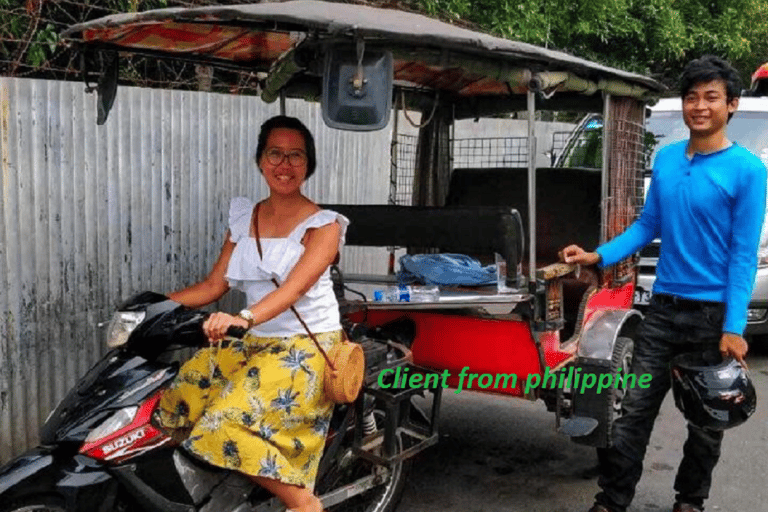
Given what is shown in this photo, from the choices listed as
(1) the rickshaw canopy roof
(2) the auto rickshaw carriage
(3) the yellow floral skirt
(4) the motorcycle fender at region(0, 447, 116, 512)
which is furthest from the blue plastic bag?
(4) the motorcycle fender at region(0, 447, 116, 512)

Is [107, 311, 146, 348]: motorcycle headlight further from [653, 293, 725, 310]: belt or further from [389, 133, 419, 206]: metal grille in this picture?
[389, 133, 419, 206]: metal grille

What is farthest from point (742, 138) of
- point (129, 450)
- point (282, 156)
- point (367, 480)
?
point (129, 450)

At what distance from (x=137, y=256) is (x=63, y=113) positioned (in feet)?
2.94

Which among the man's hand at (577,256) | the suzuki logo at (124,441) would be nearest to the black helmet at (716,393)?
the man's hand at (577,256)

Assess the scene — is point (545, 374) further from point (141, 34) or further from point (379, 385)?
point (141, 34)

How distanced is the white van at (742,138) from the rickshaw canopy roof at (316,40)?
3097mm

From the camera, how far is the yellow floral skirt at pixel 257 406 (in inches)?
109

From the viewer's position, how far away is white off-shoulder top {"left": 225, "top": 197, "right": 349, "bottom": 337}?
2.96 m

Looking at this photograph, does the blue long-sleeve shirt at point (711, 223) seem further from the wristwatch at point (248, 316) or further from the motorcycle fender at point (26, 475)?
the motorcycle fender at point (26, 475)

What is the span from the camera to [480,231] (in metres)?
3.71

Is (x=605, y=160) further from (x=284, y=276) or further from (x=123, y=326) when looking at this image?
(x=123, y=326)

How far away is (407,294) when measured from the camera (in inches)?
147

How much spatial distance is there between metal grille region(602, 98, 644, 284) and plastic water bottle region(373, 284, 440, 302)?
45.2 inches

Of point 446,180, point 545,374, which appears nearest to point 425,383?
point 545,374
